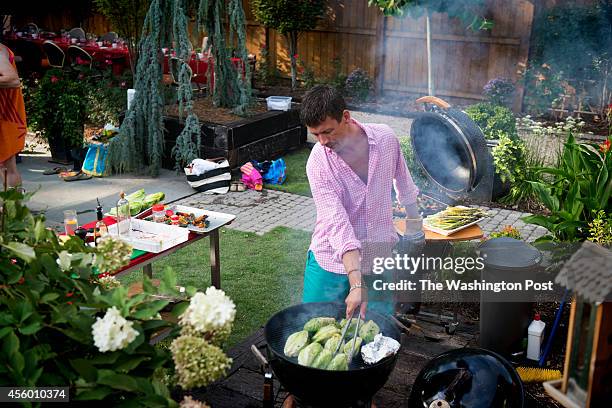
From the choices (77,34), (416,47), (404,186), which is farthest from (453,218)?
(77,34)

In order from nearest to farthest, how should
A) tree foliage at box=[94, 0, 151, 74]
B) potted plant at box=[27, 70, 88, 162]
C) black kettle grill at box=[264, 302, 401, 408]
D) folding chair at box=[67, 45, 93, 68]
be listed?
black kettle grill at box=[264, 302, 401, 408] → potted plant at box=[27, 70, 88, 162] → tree foliage at box=[94, 0, 151, 74] → folding chair at box=[67, 45, 93, 68]

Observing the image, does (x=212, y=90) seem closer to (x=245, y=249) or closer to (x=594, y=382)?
(x=245, y=249)

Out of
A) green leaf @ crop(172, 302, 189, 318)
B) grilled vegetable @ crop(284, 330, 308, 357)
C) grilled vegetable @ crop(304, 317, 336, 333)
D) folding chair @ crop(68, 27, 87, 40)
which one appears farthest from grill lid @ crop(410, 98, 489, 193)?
folding chair @ crop(68, 27, 87, 40)

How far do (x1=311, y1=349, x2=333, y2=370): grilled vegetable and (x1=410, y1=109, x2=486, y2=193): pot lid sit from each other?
2949 millimetres

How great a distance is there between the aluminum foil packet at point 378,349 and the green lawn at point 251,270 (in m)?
2.16

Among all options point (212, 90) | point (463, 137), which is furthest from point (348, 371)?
point (212, 90)

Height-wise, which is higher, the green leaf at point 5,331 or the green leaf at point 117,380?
the green leaf at point 5,331

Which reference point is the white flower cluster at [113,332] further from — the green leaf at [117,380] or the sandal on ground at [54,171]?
the sandal on ground at [54,171]

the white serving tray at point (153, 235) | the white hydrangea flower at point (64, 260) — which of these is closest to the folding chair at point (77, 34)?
the white serving tray at point (153, 235)

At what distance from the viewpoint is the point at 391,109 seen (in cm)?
1388

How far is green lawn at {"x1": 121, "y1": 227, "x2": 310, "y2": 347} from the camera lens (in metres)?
5.83

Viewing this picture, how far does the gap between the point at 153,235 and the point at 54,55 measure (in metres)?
10.9

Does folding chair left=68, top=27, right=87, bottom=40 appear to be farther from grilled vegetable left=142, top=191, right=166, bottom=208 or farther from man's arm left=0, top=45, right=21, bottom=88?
grilled vegetable left=142, top=191, right=166, bottom=208

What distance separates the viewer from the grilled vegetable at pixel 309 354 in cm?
319
